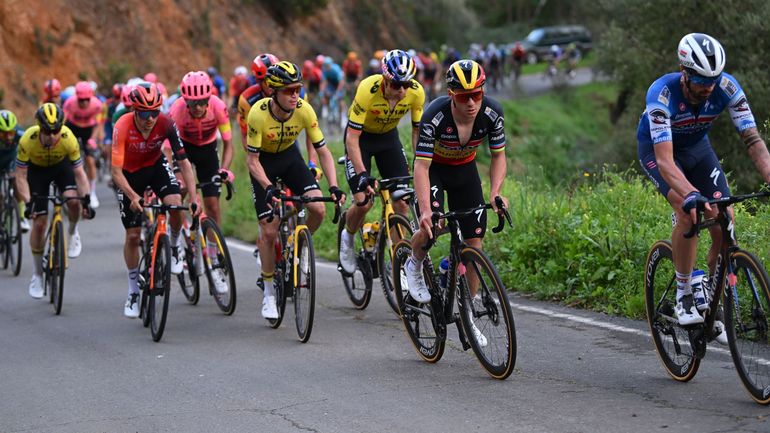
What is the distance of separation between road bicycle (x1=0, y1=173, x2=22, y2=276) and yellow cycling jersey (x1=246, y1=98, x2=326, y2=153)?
5.26 meters

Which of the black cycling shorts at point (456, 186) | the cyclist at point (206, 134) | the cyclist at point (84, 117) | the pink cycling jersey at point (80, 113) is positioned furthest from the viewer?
the pink cycling jersey at point (80, 113)

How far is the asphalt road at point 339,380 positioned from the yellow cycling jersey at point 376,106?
1701 millimetres

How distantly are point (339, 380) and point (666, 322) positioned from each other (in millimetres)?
2183

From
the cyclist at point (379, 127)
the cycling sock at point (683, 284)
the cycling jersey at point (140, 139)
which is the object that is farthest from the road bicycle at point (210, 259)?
the cycling sock at point (683, 284)

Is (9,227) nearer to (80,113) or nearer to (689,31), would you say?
(80,113)

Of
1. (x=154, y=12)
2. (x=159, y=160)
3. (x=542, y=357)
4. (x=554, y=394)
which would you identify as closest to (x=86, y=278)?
(x=159, y=160)

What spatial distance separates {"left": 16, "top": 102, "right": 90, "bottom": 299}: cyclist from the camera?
1105 cm

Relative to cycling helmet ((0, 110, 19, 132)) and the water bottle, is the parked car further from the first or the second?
the water bottle

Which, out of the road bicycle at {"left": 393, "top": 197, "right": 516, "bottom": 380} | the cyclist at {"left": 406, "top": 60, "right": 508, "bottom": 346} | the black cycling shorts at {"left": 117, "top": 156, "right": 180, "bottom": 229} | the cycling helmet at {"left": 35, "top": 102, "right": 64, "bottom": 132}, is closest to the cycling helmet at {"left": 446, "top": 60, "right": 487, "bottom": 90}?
the cyclist at {"left": 406, "top": 60, "right": 508, "bottom": 346}

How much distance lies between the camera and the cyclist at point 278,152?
29.4ft

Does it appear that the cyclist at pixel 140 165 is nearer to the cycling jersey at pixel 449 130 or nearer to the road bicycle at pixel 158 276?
the road bicycle at pixel 158 276

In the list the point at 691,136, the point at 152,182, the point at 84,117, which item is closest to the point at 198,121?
the point at 152,182

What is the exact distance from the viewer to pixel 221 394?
287 inches

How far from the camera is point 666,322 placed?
692 cm
